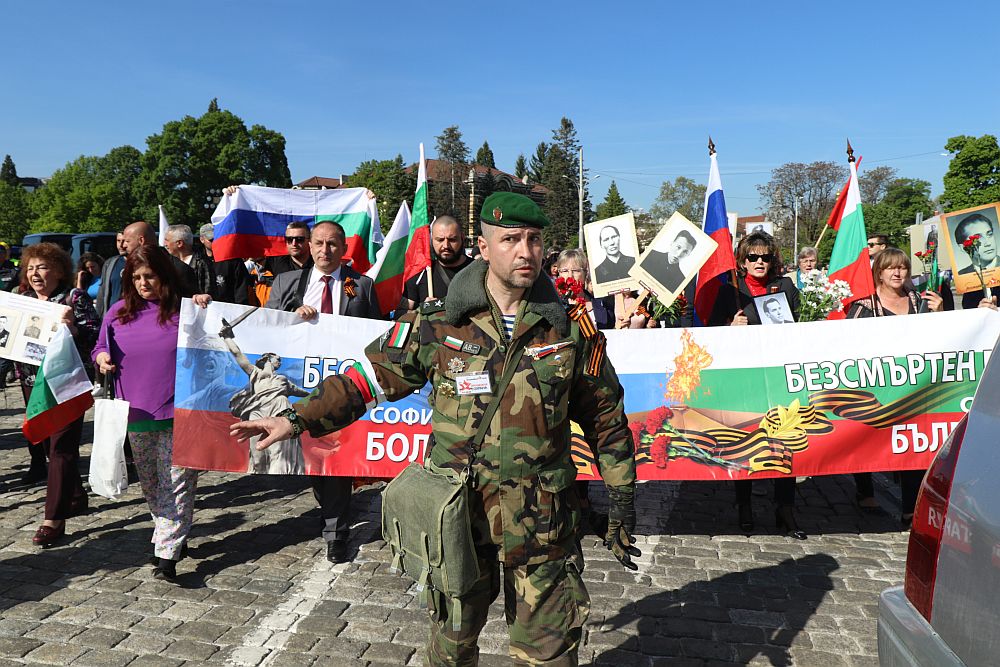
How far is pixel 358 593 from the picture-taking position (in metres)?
4.70

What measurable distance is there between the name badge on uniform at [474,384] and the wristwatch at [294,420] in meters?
0.62

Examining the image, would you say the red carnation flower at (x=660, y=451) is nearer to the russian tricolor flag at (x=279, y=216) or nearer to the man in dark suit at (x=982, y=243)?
the man in dark suit at (x=982, y=243)

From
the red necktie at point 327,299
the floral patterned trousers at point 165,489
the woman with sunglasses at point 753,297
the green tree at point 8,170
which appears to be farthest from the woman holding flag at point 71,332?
the green tree at point 8,170

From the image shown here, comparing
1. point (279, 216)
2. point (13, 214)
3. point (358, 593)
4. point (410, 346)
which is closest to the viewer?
point (410, 346)

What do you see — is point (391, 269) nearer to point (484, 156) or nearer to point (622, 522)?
point (622, 522)

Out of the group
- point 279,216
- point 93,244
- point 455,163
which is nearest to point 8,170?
point 455,163

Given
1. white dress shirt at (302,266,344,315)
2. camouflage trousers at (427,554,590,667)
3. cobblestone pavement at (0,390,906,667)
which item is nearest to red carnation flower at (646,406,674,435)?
cobblestone pavement at (0,390,906,667)

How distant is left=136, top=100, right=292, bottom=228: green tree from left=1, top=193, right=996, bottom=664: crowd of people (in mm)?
60449

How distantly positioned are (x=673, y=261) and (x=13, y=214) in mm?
102534

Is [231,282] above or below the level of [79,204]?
below

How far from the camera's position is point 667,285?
253 inches

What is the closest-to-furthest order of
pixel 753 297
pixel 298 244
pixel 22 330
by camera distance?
pixel 22 330
pixel 753 297
pixel 298 244

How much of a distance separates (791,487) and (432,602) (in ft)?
13.4

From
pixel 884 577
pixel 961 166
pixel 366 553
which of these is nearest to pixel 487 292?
pixel 366 553
